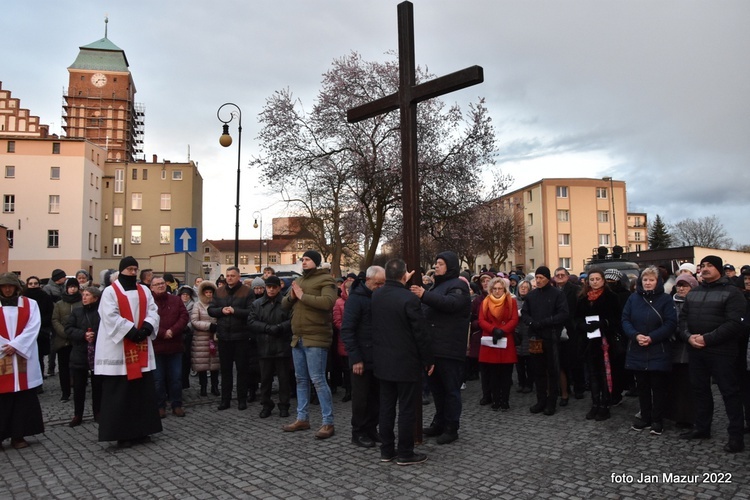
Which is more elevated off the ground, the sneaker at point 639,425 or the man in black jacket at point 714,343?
the man in black jacket at point 714,343

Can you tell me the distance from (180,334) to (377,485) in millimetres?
4505

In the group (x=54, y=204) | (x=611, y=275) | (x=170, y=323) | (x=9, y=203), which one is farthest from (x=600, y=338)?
(x=9, y=203)

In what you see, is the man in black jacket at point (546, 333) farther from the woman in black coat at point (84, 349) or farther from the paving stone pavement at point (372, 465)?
the woman in black coat at point (84, 349)

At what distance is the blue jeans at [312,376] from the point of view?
6.92 meters

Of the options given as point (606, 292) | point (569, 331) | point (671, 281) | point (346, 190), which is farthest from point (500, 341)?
point (346, 190)

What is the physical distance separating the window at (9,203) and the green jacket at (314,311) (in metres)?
53.8

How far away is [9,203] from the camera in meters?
51.2

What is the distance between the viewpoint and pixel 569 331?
8539mm

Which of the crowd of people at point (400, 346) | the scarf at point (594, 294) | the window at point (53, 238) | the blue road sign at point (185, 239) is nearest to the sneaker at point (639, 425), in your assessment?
the crowd of people at point (400, 346)

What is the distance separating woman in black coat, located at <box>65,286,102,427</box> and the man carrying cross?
1368mm

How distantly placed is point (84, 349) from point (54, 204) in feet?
165

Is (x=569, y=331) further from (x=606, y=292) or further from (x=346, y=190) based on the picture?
(x=346, y=190)

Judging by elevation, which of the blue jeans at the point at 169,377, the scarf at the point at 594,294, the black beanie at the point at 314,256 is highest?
the black beanie at the point at 314,256

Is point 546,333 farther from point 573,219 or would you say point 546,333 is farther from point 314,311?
point 573,219
